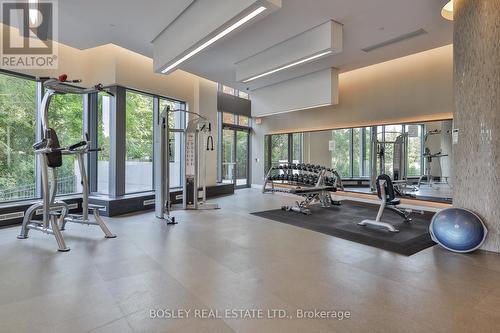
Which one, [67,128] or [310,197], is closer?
[67,128]

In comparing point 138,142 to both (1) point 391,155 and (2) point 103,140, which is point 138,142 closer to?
(2) point 103,140

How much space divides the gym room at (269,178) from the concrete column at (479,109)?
0.02m

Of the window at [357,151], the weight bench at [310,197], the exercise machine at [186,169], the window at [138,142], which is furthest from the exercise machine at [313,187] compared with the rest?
the window at [138,142]

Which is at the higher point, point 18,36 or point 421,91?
point 18,36

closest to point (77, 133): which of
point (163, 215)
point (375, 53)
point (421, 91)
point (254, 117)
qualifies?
point (163, 215)

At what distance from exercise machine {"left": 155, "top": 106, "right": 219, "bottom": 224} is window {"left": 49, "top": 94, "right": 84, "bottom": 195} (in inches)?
83.6

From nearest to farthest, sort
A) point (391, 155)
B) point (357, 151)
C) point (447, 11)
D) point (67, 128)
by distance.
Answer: point (447, 11), point (67, 128), point (391, 155), point (357, 151)

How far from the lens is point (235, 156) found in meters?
10.4

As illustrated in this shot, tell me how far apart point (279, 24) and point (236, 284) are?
429cm

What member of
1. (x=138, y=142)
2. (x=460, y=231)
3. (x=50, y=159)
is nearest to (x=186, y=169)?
(x=138, y=142)

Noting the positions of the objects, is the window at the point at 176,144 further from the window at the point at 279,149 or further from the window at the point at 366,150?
the window at the point at 366,150

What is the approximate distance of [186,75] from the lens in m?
7.74

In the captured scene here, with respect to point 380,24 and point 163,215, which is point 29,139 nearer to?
point 163,215

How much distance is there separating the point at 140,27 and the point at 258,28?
82.5 inches
